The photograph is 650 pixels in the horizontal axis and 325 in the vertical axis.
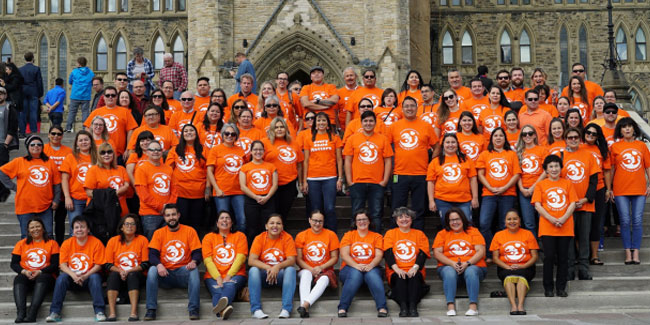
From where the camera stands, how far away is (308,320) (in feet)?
28.1

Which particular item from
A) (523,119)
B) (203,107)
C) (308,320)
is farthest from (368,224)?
(203,107)

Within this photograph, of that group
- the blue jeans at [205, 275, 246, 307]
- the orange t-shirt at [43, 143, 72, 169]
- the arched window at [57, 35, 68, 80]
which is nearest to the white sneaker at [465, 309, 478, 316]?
the blue jeans at [205, 275, 246, 307]

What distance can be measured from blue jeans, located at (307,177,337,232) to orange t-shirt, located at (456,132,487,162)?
1729mm

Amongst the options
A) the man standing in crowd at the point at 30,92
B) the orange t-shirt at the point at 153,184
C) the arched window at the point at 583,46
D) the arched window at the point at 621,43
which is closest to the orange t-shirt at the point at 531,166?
the orange t-shirt at the point at 153,184

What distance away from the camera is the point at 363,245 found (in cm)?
920

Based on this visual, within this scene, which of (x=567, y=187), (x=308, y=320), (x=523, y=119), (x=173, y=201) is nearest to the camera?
(x=308, y=320)

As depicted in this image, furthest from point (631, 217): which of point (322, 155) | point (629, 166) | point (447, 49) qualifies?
point (447, 49)

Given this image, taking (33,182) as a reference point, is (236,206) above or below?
below

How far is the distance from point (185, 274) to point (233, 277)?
62cm

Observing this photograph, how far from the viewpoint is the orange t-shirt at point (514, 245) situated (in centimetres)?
905

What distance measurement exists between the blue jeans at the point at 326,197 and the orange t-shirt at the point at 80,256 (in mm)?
2708

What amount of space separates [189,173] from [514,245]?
4.18 m

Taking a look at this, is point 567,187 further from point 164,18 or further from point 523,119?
point 164,18

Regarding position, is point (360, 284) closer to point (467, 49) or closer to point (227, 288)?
point (227, 288)
